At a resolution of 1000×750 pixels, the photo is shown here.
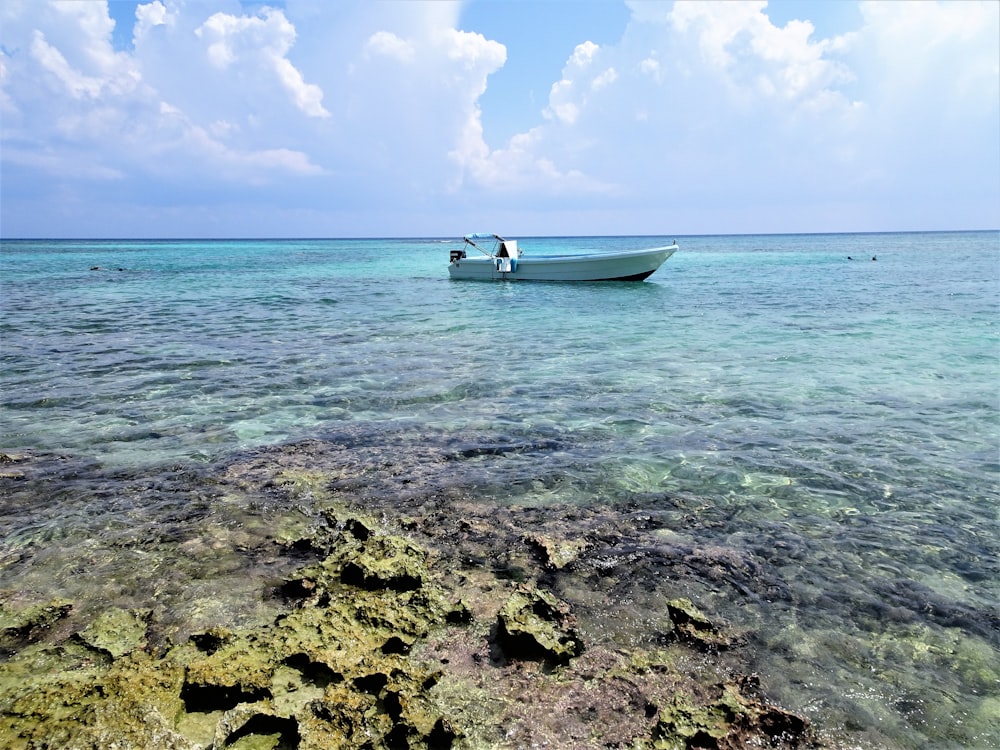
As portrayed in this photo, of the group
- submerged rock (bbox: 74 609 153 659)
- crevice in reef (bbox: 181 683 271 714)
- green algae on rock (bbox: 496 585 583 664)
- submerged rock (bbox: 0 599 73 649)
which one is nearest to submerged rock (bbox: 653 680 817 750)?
green algae on rock (bbox: 496 585 583 664)

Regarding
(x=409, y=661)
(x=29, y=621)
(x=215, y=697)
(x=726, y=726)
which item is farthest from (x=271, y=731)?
(x=726, y=726)

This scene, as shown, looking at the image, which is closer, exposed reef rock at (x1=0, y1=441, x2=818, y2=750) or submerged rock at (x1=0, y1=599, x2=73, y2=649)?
exposed reef rock at (x1=0, y1=441, x2=818, y2=750)

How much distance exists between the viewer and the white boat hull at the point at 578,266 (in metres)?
33.1

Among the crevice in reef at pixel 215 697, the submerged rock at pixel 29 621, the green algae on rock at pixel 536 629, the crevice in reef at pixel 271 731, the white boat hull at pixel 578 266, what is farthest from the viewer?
the white boat hull at pixel 578 266

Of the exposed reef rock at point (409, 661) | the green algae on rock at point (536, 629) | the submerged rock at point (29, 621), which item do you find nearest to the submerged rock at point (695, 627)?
the exposed reef rock at point (409, 661)

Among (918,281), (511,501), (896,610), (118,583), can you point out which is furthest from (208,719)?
(918,281)

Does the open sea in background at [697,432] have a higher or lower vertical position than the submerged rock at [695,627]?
lower

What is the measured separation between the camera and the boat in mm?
33156

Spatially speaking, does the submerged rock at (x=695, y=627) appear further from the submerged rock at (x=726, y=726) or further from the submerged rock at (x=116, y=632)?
the submerged rock at (x=116, y=632)

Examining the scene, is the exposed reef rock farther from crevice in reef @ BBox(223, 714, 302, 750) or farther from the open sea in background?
the open sea in background

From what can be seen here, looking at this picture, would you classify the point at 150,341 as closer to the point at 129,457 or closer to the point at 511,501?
the point at 129,457

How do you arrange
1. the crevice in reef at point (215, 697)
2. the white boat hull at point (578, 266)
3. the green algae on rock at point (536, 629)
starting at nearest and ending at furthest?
the crevice in reef at point (215, 697)
the green algae on rock at point (536, 629)
the white boat hull at point (578, 266)

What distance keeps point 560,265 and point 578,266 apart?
1.10 meters

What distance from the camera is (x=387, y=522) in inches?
230
